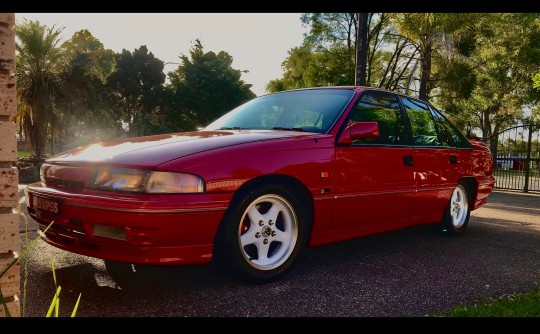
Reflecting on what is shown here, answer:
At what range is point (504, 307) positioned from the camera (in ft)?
9.62

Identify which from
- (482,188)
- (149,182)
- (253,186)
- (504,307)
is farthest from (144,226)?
(482,188)

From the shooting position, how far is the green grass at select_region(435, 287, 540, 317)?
2.78 m

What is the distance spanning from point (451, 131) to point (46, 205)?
4485mm

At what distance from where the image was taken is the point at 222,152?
10.2 feet

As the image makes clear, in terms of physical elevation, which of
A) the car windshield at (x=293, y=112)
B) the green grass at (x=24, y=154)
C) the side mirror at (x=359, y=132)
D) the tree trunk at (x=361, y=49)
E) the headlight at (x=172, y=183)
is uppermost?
the tree trunk at (x=361, y=49)

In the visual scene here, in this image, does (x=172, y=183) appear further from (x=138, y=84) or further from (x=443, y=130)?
(x=138, y=84)

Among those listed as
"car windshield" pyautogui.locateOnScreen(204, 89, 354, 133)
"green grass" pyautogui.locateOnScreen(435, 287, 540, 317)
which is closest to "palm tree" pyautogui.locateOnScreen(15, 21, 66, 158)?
"car windshield" pyautogui.locateOnScreen(204, 89, 354, 133)

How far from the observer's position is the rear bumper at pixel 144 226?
280cm

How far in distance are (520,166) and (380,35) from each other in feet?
43.9

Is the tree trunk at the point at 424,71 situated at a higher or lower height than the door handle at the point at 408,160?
higher

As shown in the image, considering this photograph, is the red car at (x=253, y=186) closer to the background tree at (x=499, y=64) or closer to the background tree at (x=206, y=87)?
the background tree at (x=499, y=64)

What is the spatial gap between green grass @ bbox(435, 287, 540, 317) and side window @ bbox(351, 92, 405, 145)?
1.64 m

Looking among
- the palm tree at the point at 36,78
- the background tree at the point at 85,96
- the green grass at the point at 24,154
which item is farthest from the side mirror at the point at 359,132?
the background tree at the point at 85,96

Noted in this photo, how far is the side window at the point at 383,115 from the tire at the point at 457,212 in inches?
51.1
